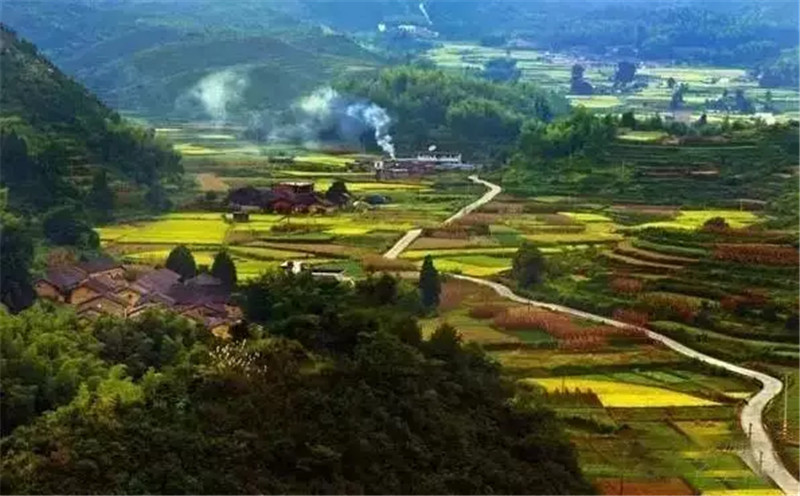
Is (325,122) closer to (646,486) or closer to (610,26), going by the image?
(610,26)

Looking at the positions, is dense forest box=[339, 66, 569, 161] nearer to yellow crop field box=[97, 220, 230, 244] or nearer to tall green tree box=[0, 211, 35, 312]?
yellow crop field box=[97, 220, 230, 244]

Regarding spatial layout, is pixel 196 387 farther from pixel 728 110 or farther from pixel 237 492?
pixel 728 110

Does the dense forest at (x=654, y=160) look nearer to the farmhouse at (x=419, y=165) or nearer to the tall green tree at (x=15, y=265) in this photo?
the farmhouse at (x=419, y=165)

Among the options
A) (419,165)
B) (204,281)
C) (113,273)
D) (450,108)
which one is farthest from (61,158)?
(450,108)

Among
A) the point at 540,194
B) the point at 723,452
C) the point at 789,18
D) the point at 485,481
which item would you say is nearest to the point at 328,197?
the point at 540,194

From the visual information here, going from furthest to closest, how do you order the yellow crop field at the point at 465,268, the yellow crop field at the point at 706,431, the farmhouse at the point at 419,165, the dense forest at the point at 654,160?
the farmhouse at the point at 419,165, the dense forest at the point at 654,160, the yellow crop field at the point at 465,268, the yellow crop field at the point at 706,431

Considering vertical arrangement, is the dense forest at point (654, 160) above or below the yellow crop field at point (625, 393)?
above

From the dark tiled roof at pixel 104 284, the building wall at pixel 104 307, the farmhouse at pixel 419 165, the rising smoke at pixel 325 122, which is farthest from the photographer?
the rising smoke at pixel 325 122

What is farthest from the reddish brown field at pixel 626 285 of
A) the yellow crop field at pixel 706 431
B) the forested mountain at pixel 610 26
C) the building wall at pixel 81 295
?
the forested mountain at pixel 610 26
